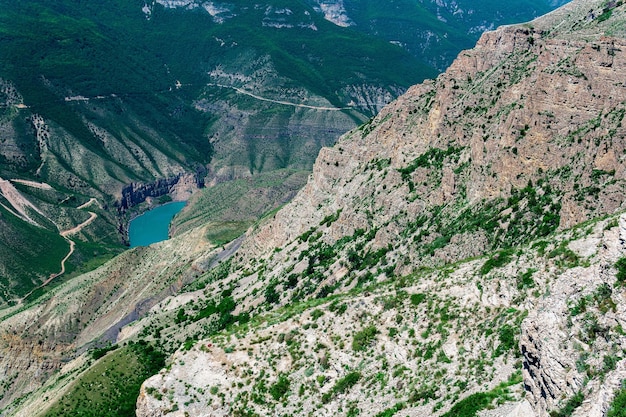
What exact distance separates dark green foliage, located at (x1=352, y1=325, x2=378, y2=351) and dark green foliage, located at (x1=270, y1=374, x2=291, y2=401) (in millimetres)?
5207

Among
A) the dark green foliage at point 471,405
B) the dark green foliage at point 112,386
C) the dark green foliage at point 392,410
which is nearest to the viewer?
the dark green foliage at point 471,405

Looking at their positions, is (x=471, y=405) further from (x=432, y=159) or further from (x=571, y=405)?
(x=432, y=159)

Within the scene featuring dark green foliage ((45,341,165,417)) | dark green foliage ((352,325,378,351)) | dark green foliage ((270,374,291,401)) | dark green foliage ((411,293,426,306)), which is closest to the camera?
dark green foliage ((352,325,378,351))

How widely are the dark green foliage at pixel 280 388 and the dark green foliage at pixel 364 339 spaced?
5.21 metres

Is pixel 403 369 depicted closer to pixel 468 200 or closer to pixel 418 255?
pixel 418 255

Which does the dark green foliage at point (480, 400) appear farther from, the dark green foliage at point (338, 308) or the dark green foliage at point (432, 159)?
the dark green foliage at point (432, 159)

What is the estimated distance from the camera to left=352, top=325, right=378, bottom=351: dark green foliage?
47.3 meters

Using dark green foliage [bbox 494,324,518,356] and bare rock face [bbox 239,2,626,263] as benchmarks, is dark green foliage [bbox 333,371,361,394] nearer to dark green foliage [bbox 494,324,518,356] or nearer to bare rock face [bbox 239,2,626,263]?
dark green foliage [bbox 494,324,518,356]

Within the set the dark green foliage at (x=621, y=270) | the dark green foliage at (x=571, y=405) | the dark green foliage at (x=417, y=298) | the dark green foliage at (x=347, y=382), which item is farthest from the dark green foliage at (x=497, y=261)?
the dark green foliage at (x=571, y=405)

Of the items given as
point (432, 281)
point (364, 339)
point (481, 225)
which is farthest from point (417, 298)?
point (481, 225)

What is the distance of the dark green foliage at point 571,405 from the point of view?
1086 inches

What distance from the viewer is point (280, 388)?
159ft

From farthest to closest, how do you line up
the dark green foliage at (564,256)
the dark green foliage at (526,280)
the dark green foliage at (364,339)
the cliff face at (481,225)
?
the dark green foliage at (364,339) < the dark green foliage at (526,280) < the dark green foliage at (564,256) < the cliff face at (481,225)

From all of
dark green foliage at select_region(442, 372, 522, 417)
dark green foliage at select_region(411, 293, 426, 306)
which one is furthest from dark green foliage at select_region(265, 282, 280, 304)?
dark green foliage at select_region(442, 372, 522, 417)
